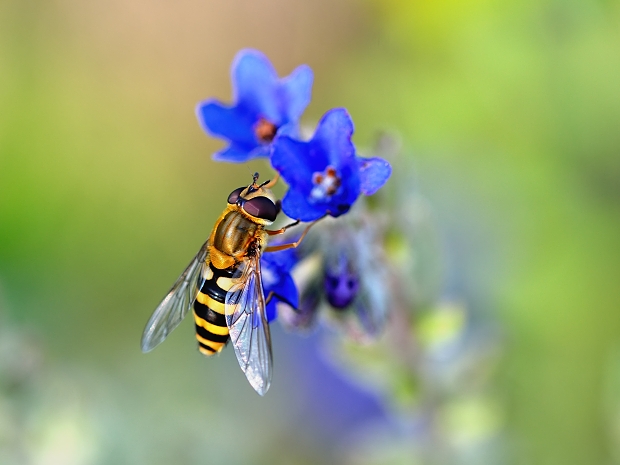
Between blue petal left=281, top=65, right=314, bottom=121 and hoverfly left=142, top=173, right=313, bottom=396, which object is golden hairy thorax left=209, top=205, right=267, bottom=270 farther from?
blue petal left=281, top=65, right=314, bottom=121

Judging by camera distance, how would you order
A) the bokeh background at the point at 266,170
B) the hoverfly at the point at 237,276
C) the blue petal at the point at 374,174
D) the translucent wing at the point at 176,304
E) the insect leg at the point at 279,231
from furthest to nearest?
the bokeh background at the point at 266,170 < the translucent wing at the point at 176,304 < the insect leg at the point at 279,231 < the hoverfly at the point at 237,276 < the blue petal at the point at 374,174

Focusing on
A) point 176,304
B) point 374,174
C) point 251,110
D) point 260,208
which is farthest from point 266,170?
point 374,174

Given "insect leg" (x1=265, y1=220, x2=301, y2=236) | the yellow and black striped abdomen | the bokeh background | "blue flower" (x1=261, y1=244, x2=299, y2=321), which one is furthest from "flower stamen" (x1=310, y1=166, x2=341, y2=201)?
the bokeh background

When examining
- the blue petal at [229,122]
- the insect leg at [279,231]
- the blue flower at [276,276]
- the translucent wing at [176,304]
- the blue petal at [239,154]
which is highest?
the blue petal at [229,122]

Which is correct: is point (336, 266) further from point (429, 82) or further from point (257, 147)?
point (429, 82)

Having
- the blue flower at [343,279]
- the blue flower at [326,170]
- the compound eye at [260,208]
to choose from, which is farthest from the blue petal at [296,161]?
the blue flower at [343,279]

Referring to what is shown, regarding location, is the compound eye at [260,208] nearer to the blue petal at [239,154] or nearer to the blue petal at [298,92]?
the blue petal at [239,154]
